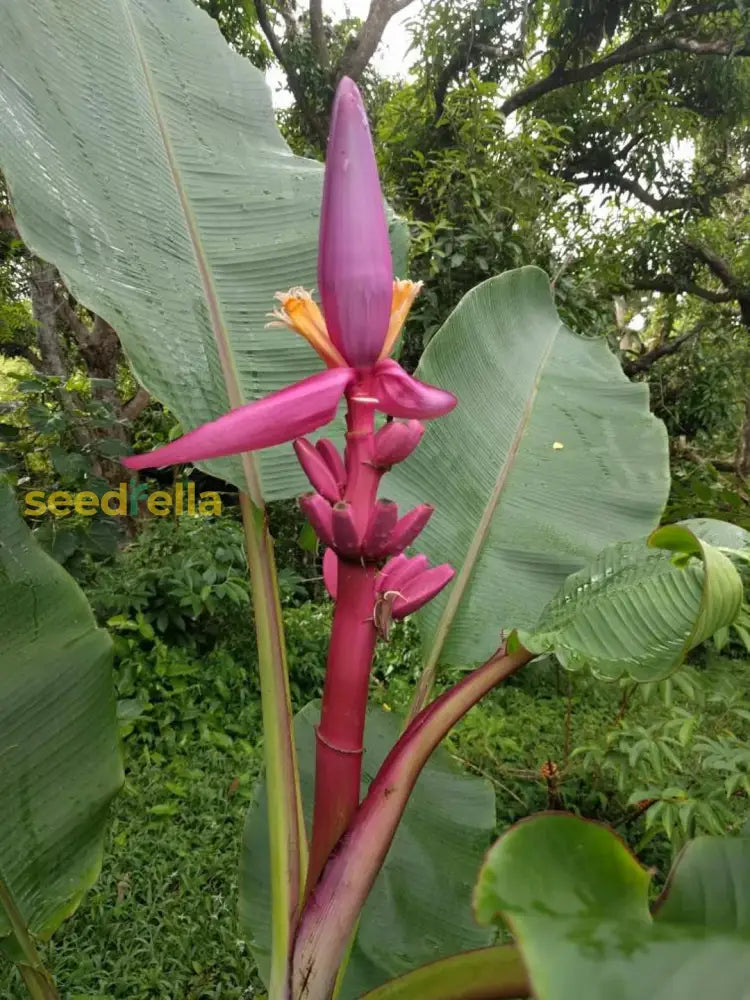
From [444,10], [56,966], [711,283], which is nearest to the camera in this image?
[56,966]

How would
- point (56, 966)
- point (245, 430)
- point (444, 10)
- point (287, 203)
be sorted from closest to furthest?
point (245, 430)
point (287, 203)
point (56, 966)
point (444, 10)

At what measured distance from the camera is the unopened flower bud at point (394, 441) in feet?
0.98

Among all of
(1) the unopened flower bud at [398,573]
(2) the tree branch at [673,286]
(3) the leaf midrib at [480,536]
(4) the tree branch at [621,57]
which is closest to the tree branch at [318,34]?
(4) the tree branch at [621,57]

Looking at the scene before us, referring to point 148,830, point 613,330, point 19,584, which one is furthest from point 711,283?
point 19,584

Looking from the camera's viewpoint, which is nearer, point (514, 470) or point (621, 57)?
point (514, 470)

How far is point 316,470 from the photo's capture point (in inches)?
12.2

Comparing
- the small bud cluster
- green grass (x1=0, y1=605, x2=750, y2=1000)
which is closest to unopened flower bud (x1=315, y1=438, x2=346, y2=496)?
the small bud cluster

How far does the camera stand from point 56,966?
42.8 inches

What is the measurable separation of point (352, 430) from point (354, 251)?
0.26 feet

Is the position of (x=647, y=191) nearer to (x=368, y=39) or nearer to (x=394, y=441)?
(x=368, y=39)

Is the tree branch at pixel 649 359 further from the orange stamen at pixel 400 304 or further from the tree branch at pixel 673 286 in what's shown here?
the orange stamen at pixel 400 304

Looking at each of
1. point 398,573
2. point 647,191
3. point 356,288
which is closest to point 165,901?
point 398,573

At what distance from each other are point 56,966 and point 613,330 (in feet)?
10.2

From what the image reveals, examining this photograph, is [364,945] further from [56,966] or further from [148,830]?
[148,830]
